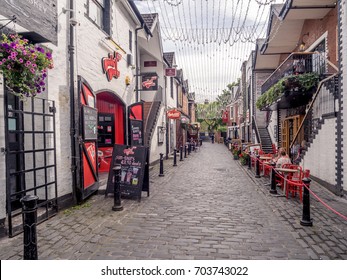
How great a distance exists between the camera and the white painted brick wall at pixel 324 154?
7719mm

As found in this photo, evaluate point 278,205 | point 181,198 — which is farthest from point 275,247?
point 181,198

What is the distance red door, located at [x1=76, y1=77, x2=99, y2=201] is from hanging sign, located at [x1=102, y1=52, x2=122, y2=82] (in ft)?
4.55

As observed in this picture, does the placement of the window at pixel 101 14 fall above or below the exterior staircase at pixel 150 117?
above

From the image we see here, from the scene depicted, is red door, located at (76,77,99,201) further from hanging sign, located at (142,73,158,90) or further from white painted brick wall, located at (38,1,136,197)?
hanging sign, located at (142,73,158,90)

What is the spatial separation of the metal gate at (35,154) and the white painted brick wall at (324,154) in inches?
302

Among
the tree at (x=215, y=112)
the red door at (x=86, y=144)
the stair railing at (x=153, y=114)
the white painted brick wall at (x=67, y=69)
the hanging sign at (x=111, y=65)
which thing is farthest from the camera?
the tree at (x=215, y=112)

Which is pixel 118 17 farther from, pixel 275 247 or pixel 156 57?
pixel 275 247

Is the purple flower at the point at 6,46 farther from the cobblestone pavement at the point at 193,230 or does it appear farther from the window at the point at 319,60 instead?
the window at the point at 319,60

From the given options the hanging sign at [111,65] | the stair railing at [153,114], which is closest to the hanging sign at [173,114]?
the stair railing at [153,114]

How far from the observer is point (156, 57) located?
53.2 feet

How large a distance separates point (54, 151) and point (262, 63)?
17746 millimetres

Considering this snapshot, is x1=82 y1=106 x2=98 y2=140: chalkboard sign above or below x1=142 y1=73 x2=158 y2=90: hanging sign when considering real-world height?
below

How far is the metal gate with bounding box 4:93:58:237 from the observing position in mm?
5066

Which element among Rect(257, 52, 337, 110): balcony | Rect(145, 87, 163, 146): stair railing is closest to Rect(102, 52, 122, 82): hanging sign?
Rect(145, 87, 163, 146): stair railing
